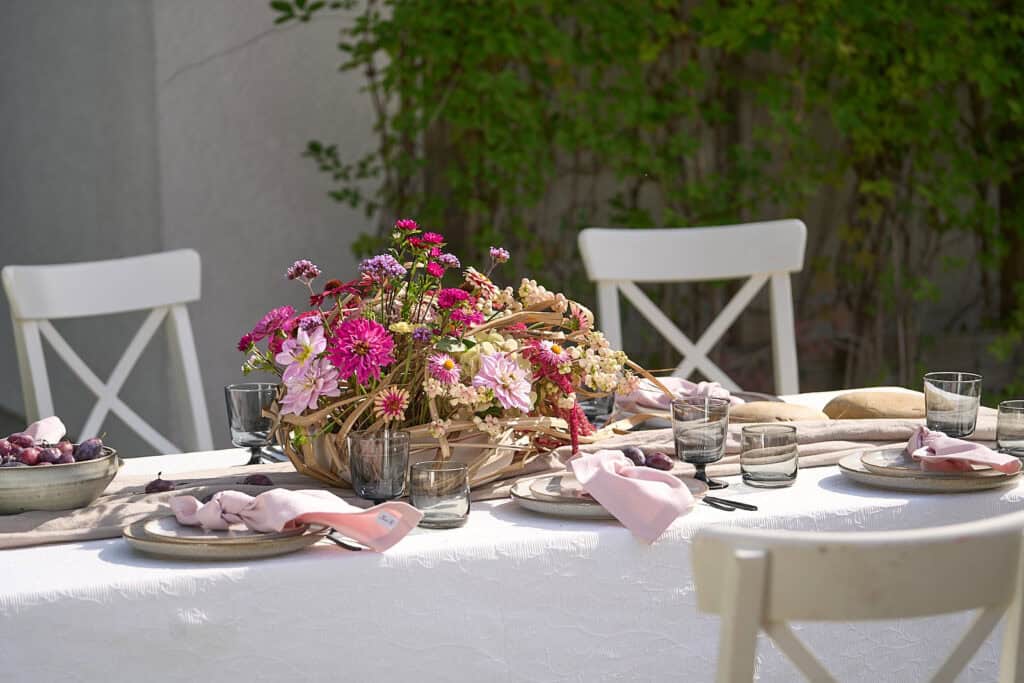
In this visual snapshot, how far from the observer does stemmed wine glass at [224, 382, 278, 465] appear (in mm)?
1743

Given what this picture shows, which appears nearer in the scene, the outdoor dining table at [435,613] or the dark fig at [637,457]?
the outdoor dining table at [435,613]

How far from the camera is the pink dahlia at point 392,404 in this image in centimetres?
141

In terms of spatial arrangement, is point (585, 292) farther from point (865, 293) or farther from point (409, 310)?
point (409, 310)

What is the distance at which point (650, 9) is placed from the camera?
4098 millimetres

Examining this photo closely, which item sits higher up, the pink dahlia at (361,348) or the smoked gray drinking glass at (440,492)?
the pink dahlia at (361,348)

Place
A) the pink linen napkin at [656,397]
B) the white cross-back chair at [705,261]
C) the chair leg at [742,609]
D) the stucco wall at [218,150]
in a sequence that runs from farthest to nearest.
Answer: the stucco wall at [218,150], the white cross-back chair at [705,261], the pink linen napkin at [656,397], the chair leg at [742,609]

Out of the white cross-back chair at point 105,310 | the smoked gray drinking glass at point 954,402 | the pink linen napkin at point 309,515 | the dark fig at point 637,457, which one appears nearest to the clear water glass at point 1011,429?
the smoked gray drinking glass at point 954,402

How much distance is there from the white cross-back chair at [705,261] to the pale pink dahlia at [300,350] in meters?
1.36

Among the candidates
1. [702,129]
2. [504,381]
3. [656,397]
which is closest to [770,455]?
[504,381]

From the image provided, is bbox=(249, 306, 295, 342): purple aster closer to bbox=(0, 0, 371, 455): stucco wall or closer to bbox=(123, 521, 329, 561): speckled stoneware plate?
bbox=(123, 521, 329, 561): speckled stoneware plate

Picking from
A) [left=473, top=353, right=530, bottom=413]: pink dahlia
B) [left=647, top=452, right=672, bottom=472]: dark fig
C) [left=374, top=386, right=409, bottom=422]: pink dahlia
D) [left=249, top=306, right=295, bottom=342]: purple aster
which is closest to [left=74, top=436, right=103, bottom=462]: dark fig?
[left=249, top=306, right=295, bottom=342]: purple aster

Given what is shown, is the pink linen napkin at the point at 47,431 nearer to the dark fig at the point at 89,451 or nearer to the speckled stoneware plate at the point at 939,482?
the dark fig at the point at 89,451

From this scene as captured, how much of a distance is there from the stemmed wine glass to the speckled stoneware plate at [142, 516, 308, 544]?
0.40 meters

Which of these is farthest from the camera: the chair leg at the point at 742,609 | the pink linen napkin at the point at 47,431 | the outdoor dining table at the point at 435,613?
the pink linen napkin at the point at 47,431
